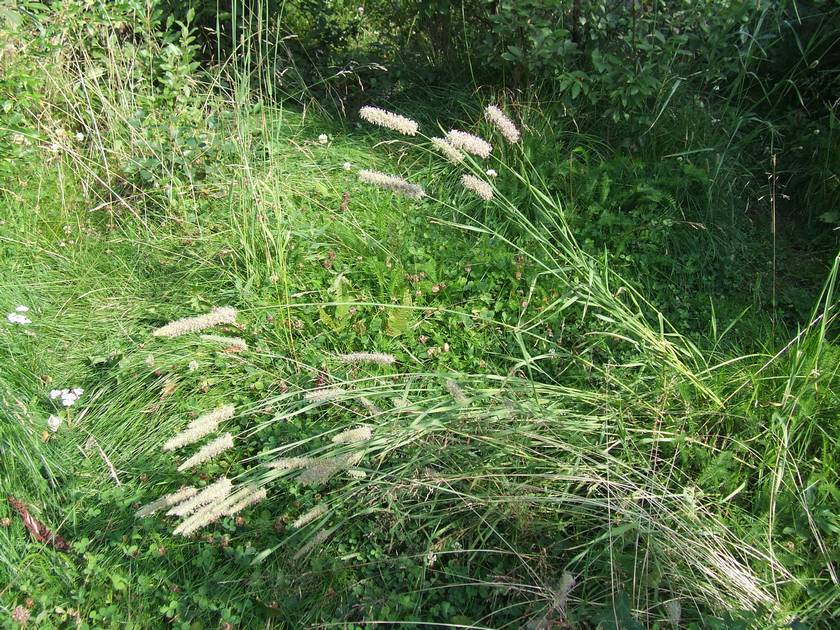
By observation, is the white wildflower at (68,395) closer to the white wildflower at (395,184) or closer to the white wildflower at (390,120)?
the white wildflower at (395,184)

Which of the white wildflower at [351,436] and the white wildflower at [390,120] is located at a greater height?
the white wildflower at [390,120]

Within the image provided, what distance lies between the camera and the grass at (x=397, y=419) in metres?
2.11

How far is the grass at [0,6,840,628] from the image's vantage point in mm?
2107

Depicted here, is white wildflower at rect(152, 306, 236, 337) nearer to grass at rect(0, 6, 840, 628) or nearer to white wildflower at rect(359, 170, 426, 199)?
grass at rect(0, 6, 840, 628)

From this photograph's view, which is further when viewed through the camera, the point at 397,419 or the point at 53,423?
the point at 53,423

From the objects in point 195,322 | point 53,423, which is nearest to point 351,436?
point 195,322

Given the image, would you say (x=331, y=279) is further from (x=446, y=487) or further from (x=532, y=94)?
(x=532, y=94)

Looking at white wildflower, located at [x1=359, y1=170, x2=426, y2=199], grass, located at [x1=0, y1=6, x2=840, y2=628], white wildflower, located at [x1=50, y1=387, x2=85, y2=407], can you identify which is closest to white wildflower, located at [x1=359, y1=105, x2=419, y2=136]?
white wildflower, located at [x1=359, y1=170, x2=426, y2=199]

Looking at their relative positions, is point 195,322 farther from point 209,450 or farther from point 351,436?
point 351,436

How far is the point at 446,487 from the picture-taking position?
2258mm

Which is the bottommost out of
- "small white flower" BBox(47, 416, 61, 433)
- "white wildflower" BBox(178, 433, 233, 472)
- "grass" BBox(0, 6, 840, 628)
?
"grass" BBox(0, 6, 840, 628)

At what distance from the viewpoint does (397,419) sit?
2.28m

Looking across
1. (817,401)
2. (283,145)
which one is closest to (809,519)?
(817,401)

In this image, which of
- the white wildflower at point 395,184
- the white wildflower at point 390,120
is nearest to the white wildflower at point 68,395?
the white wildflower at point 395,184
